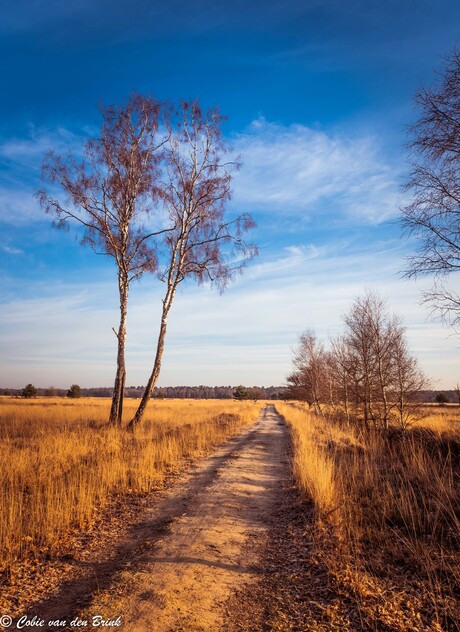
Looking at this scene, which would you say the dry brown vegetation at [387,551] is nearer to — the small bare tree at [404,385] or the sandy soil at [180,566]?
the sandy soil at [180,566]

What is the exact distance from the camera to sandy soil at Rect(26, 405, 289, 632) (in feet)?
9.34

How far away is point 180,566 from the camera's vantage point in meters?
3.61

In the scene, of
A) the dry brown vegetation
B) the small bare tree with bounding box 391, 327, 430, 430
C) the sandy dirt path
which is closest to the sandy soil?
the sandy dirt path

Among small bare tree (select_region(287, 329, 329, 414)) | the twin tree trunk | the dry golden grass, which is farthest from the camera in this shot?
small bare tree (select_region(287, 329, 329, 414))

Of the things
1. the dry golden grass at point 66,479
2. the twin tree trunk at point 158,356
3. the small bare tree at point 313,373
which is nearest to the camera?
the dry golden grass at point 66,479

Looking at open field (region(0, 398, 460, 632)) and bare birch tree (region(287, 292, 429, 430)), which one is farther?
bare birch tree (region(287, 292, 429, 430))

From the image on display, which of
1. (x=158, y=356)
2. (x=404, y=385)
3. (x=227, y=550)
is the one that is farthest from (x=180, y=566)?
(x=404, y=385)

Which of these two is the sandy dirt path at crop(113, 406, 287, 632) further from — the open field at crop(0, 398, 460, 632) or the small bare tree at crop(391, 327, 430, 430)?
the small bare tree at crop(391, 327, 430, 430)

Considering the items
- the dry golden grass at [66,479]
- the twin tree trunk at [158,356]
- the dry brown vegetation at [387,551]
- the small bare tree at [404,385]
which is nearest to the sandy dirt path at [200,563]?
the dry brown vegetation at [387,551]

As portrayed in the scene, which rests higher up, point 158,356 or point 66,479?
point 158,356

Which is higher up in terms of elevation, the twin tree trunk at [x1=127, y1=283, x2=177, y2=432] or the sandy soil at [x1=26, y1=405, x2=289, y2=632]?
the twin tree trunk at [x1=127, y1=283, x2=177, y2=432]

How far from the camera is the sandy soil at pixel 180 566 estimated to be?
2846mm

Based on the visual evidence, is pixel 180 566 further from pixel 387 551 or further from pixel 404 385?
pixel 404 385

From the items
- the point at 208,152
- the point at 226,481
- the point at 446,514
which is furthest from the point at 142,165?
the point at 446,514
